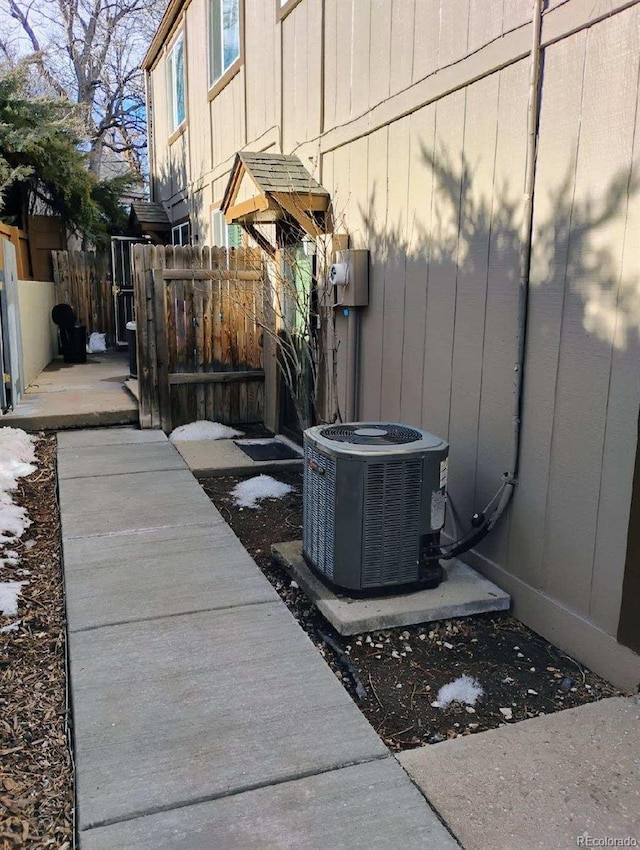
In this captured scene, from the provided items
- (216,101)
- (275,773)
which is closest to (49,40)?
(216,101)

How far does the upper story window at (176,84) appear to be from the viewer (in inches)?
426

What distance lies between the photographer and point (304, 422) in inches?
236

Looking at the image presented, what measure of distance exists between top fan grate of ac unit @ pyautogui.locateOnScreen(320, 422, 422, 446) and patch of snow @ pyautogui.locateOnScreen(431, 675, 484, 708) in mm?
1138

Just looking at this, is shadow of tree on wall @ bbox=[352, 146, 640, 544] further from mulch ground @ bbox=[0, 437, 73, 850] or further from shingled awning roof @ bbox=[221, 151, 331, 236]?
mulch ground @ bbox=[0, 437, 73, 850]

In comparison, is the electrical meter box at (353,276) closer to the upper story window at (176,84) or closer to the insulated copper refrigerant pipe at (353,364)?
the insulated copper refrigerant pipe at (353,364)

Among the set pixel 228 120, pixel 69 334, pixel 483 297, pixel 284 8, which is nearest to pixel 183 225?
pixel 69 334

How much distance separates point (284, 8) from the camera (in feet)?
19.9

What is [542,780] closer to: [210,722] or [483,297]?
[210,722]

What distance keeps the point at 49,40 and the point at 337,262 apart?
2082 cm

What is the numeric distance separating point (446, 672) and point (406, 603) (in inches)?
17.5

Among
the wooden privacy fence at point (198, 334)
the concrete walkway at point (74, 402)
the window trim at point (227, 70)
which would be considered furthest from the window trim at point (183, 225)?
the wooden privacy fence at point (198, 334)

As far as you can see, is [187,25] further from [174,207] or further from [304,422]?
[304,422]

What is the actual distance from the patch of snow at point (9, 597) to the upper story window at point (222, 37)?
261 inches

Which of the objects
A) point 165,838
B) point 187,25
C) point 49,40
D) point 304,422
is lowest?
point 165,838
